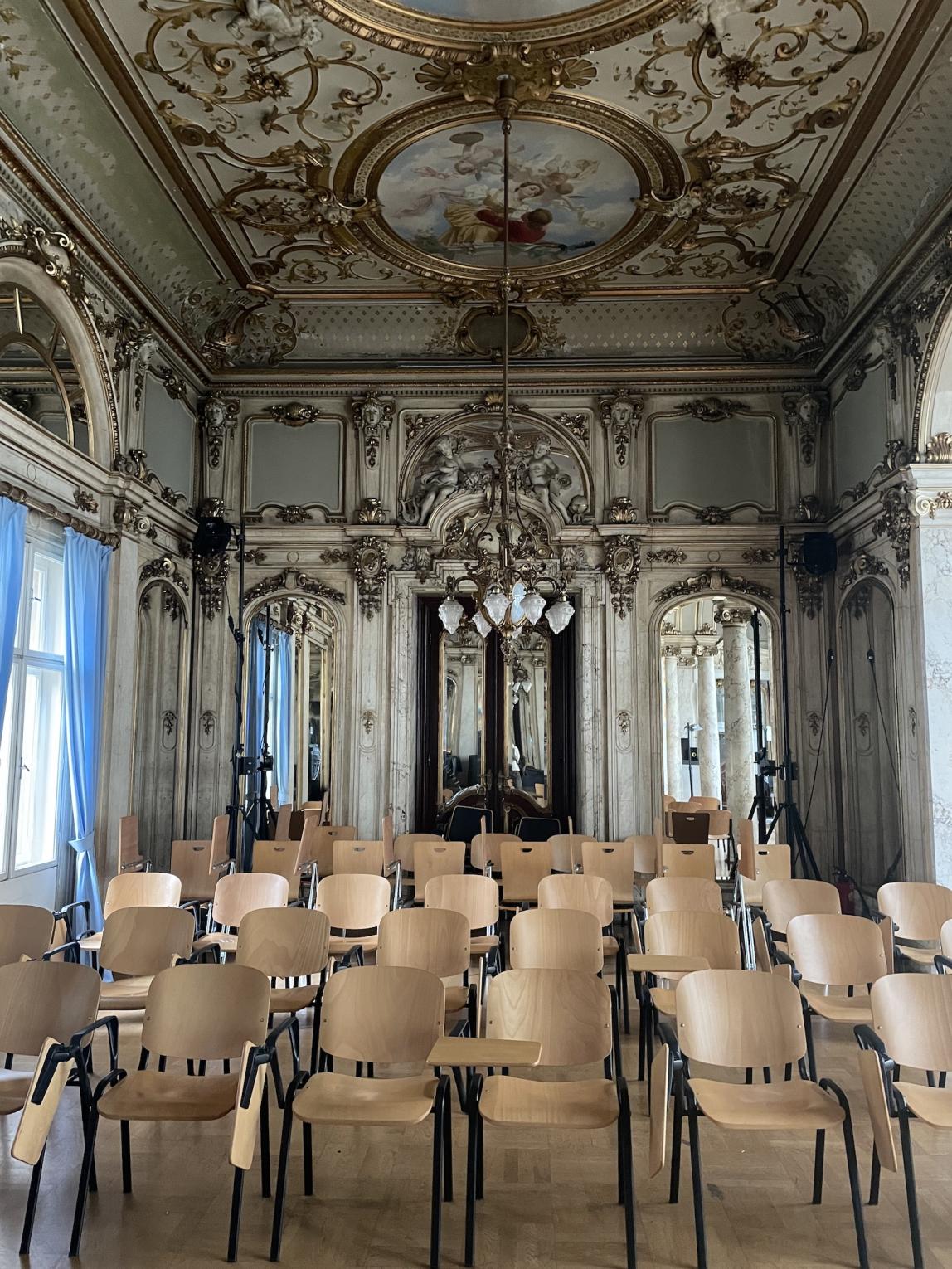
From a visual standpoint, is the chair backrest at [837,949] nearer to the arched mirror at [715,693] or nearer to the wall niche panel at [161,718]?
the arched mirror at [715,693]

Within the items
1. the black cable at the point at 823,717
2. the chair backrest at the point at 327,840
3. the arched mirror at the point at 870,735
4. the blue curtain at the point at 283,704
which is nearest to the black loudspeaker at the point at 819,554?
the arched mirror at the point at 870,735

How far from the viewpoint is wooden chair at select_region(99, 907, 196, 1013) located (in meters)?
4.95

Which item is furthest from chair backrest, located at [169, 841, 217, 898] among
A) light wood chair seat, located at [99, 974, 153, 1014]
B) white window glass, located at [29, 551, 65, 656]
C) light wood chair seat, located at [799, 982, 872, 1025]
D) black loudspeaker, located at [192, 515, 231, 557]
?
light wood chair seat, located at [799, 982, 872, 1025]

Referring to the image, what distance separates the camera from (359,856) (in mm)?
7789

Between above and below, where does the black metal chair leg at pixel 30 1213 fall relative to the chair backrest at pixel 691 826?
below

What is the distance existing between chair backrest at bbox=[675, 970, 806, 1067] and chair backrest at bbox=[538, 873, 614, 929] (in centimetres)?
227

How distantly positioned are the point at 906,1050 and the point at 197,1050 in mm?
2844

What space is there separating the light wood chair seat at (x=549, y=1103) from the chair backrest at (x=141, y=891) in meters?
3.12

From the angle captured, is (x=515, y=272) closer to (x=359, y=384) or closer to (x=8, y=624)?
(x=359, y=384)

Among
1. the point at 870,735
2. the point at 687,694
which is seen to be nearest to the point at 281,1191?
the point at 870,735

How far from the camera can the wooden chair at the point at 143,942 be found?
4953mm

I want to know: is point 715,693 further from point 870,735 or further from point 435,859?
point 435,859

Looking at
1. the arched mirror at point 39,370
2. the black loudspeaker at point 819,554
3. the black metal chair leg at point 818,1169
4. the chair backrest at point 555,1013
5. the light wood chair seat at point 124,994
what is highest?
the arched mirror at point 39,370

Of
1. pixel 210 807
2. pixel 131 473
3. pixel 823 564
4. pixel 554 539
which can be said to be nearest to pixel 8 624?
pixel 131 473
